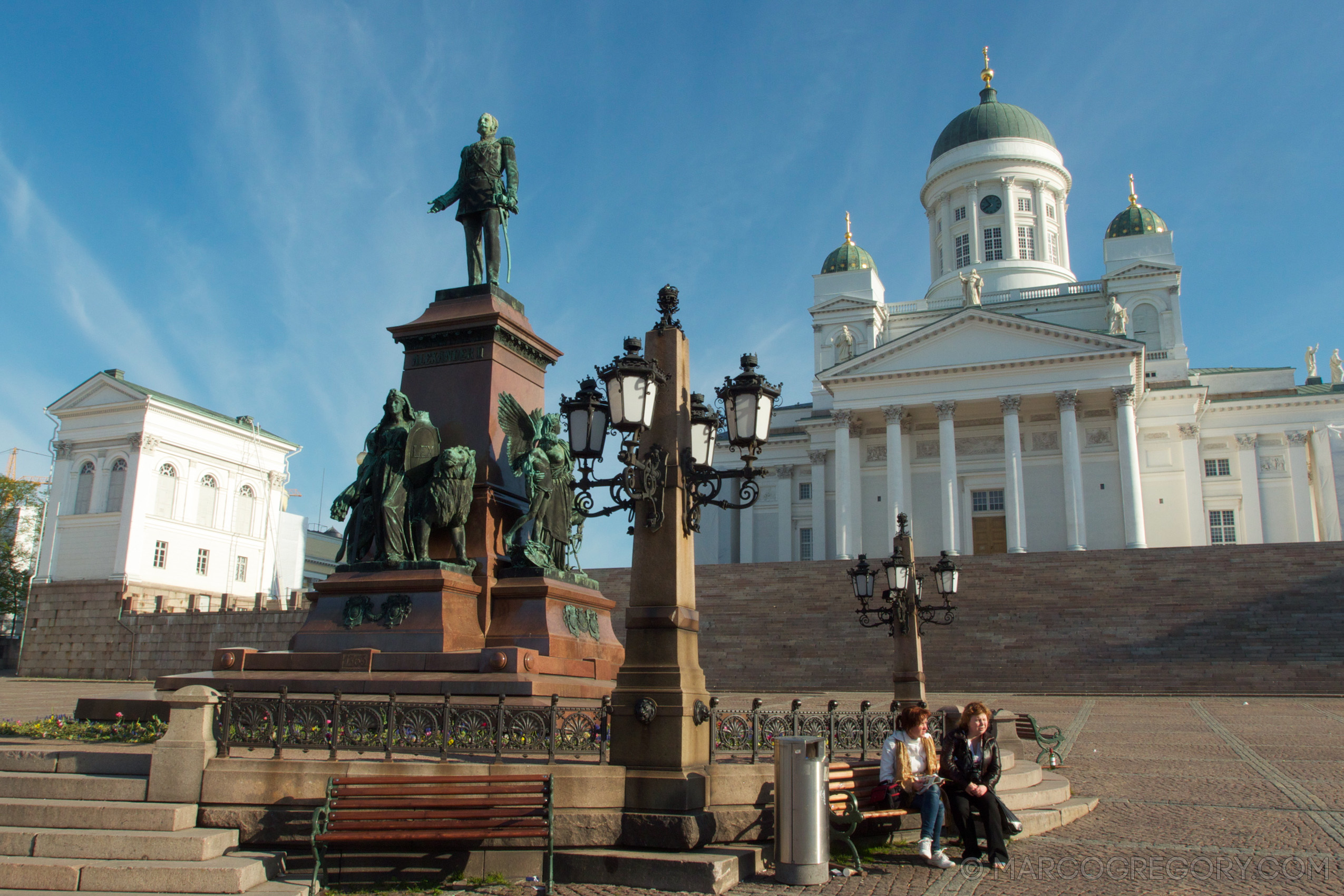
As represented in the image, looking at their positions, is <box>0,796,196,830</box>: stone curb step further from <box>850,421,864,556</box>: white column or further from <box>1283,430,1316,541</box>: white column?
<box>1283,430,1316,541</box>: white column

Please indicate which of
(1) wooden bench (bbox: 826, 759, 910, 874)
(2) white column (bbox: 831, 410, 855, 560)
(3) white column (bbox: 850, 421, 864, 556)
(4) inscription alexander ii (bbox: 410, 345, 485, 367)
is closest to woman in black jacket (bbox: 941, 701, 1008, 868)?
(1) wooden bench (bbox: 826, 759, 910, 874)

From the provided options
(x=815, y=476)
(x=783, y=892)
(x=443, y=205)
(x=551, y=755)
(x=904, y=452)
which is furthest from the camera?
(x=815, y=476)

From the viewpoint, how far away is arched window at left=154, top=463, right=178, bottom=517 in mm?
49344

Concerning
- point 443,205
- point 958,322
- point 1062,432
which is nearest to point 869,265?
point 958,322

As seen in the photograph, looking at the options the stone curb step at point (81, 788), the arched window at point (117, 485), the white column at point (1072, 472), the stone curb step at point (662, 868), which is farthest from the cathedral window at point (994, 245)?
the stone curb step at point (81, 788)

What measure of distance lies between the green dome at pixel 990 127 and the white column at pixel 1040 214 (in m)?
3.62

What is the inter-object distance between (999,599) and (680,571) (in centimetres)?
2830

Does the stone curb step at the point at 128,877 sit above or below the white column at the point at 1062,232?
below

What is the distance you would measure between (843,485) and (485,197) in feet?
143

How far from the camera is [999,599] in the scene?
3388cm

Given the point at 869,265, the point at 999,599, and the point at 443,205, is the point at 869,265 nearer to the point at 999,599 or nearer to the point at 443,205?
the point at 999,599

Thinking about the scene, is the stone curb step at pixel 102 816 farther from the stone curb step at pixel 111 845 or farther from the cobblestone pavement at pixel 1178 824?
the cobblestone pavement at pixel 1178 824

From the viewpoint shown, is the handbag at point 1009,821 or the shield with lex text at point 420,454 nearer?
the handbag at point 1009,821

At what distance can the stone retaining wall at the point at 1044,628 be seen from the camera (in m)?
28.0
